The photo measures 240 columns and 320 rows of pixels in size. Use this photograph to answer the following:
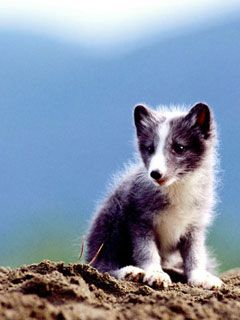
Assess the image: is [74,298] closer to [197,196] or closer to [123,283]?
[123,283]

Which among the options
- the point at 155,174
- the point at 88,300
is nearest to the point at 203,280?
the point at 155,174

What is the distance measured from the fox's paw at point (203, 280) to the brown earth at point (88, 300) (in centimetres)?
80

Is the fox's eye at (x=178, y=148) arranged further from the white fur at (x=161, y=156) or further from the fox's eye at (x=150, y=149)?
A: the fox's eye at (x=150, y=149)

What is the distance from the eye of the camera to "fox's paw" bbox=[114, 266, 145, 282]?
6012 mm

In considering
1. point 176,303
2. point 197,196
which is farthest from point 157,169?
point 176,303

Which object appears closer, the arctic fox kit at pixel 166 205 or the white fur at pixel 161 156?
the white fur at pixel 161 156

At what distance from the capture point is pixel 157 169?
20.3 feet

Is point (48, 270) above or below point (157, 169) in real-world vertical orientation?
below

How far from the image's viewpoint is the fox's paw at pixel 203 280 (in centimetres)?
619

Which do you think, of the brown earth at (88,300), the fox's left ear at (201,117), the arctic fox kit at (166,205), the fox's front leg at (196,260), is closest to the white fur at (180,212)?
the arctic fox kit at (166,205)

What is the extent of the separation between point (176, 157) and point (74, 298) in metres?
2.37

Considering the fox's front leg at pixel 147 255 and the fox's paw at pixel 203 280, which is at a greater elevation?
the fox's front leg at pixel 147 255

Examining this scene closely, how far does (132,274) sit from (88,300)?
5.54ft

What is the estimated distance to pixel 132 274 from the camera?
238 inches
